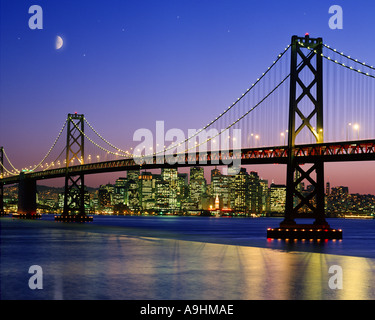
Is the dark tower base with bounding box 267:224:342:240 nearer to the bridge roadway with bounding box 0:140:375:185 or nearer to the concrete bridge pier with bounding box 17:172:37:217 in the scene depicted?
the bridge roadway with bounding box 0:140:375:185

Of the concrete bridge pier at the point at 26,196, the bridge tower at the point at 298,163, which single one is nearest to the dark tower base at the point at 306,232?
the bridge tower at the point at 298,163

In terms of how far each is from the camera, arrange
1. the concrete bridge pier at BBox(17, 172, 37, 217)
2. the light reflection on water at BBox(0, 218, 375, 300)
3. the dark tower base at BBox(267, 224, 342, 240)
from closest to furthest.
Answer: the light reflection on water at BBox(0, 218, 375, 300), the dark tower base at BBox(267, 224, 342, 240), the concrete bridge pier at BBox(17, 172, 37, 217)

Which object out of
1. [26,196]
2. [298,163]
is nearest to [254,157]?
[298,163]

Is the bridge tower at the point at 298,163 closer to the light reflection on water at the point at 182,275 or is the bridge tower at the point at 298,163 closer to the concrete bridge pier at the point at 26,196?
the light reflection on water at the point at 182,275

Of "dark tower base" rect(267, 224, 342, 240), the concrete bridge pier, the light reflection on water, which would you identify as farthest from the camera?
the concrete bridge pier

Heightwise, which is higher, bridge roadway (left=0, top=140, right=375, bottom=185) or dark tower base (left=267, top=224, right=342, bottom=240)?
bridge roadway (left=0, top=140, right=375, bottom=185)

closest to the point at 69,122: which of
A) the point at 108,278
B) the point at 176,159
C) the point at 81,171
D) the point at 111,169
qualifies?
the point at 81,171

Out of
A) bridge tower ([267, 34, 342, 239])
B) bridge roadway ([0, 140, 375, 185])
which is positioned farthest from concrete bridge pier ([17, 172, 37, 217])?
bridge tower ([267, 34, 342, 239])
